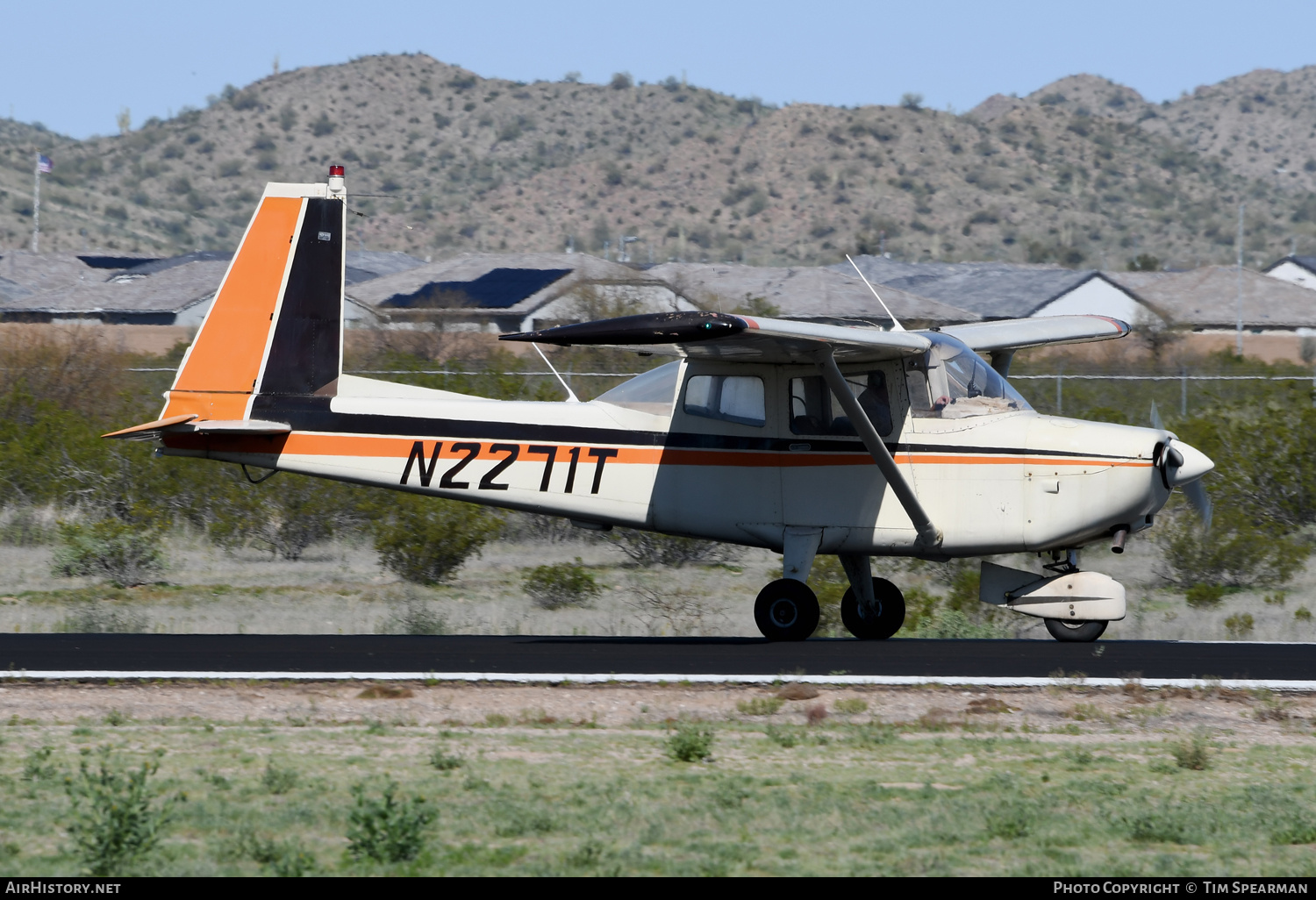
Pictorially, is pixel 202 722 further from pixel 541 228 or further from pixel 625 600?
pixel 541 228

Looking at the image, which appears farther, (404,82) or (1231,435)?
(404,82)

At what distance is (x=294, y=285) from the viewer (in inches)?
564

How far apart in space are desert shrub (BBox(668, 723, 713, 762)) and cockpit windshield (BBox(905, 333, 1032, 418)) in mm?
5244

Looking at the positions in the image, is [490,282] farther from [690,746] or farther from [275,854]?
[275,854]

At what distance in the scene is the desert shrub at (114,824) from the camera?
241 inches

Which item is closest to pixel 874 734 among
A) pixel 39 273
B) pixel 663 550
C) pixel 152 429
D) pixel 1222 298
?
pixel 152 429

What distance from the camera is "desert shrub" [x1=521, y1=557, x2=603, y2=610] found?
17484mm

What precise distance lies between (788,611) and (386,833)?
24.5 feet

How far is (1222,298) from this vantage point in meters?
68.2

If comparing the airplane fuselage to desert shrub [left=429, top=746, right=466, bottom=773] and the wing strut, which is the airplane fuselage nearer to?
the wing strut

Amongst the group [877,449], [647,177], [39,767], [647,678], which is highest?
[647,177]
